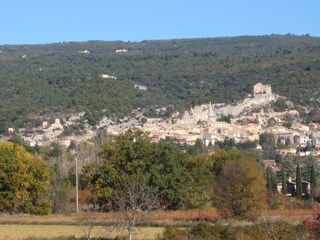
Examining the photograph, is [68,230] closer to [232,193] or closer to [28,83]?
[232,193]

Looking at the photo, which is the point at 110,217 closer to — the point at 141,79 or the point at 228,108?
the point at 228,108

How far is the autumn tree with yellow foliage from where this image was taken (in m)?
36.8

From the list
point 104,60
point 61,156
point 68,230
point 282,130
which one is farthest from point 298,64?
point 68,230

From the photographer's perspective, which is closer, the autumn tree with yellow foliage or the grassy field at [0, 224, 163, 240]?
the grassy field at [0, 224, 163, 240]

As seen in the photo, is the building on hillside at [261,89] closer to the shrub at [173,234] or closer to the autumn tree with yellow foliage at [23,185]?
the autumn tree with yellow foliage at [23,185]

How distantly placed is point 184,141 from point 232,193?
46.5 meters

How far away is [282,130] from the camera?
8806cm

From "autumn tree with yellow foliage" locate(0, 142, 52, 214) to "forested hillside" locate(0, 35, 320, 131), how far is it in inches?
1905

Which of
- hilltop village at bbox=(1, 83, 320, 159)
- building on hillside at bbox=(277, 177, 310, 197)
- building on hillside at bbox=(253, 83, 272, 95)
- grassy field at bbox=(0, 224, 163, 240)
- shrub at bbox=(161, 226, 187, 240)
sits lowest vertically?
hilltop village at bbox=(1, 83, 320, 159)

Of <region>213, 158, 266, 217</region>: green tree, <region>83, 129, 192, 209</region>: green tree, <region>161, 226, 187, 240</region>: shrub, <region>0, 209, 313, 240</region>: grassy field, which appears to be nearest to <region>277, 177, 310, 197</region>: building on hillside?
<region>83, 129, 192, 209</region>: green tree

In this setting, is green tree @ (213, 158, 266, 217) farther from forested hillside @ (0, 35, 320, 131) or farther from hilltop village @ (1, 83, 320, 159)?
forested hillside @ (0, 35, 320, 131)

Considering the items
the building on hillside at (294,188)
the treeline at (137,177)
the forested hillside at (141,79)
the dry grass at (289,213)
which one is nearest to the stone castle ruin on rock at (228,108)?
the forested hillside at (141,79)

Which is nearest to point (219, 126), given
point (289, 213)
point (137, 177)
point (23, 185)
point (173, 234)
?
point (23, 185)

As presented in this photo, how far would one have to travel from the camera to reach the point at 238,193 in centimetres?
3272
